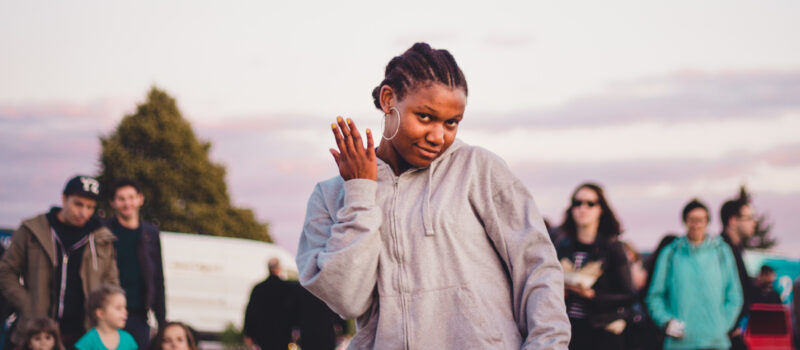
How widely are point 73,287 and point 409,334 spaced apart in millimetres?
5999

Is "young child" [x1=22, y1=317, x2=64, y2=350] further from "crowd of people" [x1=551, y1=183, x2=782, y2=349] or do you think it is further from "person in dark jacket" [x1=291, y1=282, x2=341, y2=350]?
"crowd of people" [x1=551, y1=183, x2=782, y2=349]

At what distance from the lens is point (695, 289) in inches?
349

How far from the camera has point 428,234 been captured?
3.23 meters

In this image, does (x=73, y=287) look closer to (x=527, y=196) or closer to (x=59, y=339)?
(x=59, y=339)

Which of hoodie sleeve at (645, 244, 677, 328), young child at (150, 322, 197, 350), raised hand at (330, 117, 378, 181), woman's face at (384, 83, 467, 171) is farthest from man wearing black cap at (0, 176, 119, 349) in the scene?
woman's face at (384, 83, 467, 171)

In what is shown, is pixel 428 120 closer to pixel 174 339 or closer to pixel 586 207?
pixel 586 207

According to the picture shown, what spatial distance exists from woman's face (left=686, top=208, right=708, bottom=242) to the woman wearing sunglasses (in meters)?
1.47

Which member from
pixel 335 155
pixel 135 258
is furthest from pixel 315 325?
pixel 335 155

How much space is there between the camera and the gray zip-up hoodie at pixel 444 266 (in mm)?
3137

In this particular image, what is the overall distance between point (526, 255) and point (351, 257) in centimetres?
56

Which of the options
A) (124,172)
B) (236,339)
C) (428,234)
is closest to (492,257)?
(428,234)

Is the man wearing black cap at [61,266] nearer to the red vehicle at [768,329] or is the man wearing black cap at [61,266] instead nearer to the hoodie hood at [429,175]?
the hoodie hood at [429,175]

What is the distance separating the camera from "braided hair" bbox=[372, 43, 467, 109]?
3.30m

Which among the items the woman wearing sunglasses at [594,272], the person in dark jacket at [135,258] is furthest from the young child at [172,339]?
the woman wearing sunglasses at [594,272]
